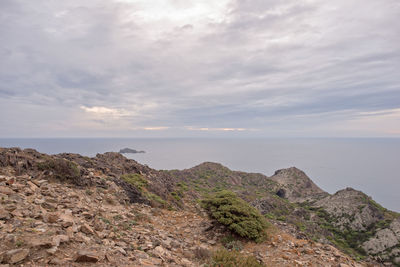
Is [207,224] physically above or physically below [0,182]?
below

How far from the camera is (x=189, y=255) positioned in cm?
910

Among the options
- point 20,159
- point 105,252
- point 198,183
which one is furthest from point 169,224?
A: point 198,183

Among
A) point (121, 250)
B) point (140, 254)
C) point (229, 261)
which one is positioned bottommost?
point (229, 261)

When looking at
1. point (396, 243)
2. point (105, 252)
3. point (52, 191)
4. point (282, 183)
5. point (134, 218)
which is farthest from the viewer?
point (282, 183)

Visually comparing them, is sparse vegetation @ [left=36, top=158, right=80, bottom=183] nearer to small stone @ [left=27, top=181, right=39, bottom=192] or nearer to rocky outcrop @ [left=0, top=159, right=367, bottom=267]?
rocky outcrop @ [left=0, top=159, right=367, bottom=267]

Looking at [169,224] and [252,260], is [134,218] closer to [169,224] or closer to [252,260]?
[169,224]

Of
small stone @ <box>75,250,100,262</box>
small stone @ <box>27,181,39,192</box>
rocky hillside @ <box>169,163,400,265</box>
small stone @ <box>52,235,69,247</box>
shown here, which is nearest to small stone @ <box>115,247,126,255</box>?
small stone @ <box>75,250,100,262</box>

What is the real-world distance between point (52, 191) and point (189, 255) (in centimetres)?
808

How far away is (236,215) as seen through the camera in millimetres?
13328

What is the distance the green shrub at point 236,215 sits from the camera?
12.4 meters

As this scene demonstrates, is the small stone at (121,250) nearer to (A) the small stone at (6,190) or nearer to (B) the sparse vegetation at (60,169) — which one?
(A) the small stone at (6,190)

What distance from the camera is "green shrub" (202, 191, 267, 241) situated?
1238 cm

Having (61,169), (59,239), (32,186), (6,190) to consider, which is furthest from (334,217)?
(6,190)

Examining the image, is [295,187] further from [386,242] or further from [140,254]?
[140,254]
